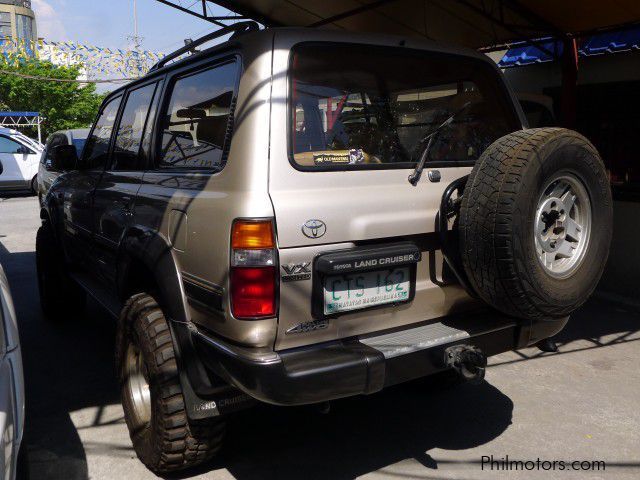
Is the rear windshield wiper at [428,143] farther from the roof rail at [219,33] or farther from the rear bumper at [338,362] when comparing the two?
the roof rail at [219,33]

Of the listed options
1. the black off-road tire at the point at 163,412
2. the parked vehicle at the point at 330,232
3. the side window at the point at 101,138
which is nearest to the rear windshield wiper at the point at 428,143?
the parked vehicle at the point at 330,232

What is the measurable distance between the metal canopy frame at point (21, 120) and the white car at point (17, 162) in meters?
15.2

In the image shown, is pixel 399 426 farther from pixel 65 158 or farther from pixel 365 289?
pixel 65 158

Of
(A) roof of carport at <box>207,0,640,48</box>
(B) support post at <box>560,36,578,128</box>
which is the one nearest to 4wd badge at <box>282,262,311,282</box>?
(A) roof of carport at <box>207,0,640,48</box>

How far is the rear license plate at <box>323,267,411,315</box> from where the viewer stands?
233 centimetres

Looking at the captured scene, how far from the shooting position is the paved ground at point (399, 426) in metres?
2.92

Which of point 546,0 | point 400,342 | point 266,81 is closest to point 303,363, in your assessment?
point 400,342

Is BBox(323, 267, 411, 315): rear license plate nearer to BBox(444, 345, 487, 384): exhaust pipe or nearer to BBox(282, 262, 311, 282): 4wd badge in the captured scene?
BBox(282, 262, 311, 282): 4wd badge

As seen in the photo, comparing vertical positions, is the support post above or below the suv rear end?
above

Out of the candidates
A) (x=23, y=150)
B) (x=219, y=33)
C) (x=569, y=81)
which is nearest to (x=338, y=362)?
(x=219, y=33)

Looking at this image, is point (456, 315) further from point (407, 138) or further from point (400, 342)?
point (407, 138)

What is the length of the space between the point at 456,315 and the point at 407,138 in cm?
88

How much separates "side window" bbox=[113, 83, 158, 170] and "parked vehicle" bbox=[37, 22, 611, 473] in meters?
0.29

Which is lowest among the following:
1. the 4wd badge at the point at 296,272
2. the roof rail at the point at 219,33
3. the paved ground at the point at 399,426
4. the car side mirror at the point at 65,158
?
the paved ground at the point at 399,426
